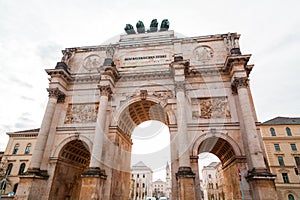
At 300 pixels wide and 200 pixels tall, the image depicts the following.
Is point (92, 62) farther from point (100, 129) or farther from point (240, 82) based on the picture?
point (240, 82)

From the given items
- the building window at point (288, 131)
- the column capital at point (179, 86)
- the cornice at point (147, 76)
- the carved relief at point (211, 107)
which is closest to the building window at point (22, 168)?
the cornice at point (147, 76)

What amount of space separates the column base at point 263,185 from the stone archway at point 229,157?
75 cm

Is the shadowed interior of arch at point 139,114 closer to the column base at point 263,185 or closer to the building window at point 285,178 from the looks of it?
the column base at point 263,185

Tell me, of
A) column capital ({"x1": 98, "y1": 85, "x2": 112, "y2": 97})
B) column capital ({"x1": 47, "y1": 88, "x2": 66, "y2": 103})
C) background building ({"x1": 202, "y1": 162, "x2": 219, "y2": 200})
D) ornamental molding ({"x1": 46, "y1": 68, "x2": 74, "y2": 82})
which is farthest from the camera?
background building ({"x1": 202, "y1": 162, "x2": 219, "y2": 200})

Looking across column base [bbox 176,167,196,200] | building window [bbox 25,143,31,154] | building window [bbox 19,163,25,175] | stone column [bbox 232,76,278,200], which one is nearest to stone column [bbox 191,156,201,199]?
column base [bbox 176,167,196,200]

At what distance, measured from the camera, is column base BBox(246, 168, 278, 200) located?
10695mm

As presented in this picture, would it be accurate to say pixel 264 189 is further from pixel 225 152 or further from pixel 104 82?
pixel 104 82

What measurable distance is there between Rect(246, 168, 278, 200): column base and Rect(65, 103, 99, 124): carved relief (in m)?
12.3

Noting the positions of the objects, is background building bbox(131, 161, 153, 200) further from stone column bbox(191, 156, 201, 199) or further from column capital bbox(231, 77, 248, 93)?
column capital bbox(231, 77, 248, 93)

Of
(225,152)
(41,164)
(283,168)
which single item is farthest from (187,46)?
(283,168)

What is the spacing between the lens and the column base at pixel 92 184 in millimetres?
12039

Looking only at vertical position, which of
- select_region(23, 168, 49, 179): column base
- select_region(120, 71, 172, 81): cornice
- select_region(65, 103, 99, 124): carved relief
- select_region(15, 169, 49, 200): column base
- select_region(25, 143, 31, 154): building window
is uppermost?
select_region(120, 71, 172, 81): cornice

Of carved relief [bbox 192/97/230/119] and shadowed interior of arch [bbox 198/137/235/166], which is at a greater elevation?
carved relief [bbox 192/97/230/119]

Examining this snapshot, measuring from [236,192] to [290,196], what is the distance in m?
22.7
